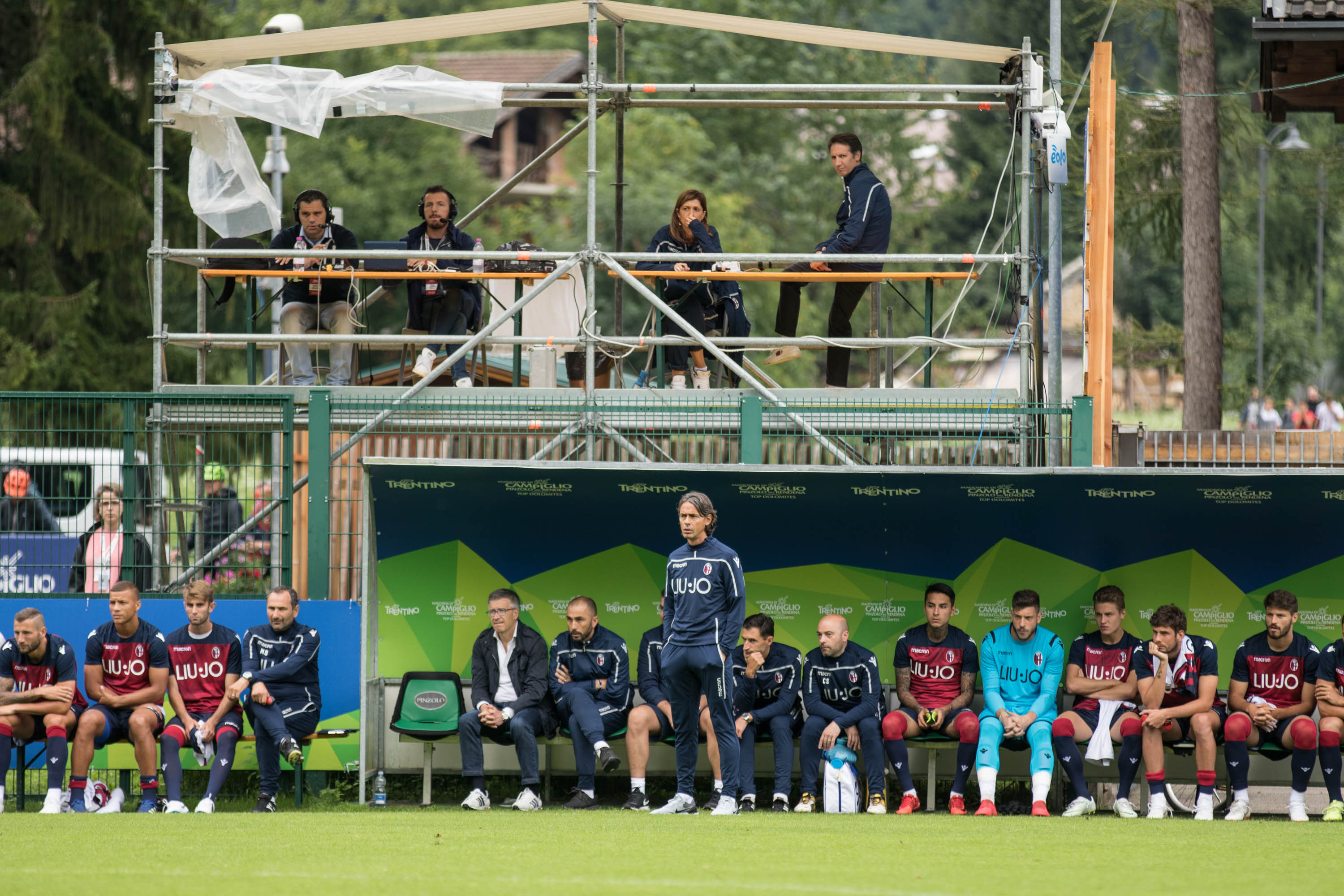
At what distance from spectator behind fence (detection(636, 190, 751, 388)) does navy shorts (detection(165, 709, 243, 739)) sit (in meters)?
4.14

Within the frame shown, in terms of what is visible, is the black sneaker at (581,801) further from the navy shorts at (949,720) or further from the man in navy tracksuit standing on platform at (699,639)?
the navy shorts at (949,720)

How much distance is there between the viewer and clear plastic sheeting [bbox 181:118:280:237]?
38.5 ft

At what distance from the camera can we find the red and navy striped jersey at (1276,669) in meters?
10.1

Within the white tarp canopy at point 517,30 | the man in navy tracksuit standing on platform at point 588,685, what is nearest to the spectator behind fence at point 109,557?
the man in navy tracksuit standing on platform at point 588,685

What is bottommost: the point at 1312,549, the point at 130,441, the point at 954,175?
the point at 1312,549

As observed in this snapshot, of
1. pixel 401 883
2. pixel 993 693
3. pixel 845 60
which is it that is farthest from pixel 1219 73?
pixel 401 883

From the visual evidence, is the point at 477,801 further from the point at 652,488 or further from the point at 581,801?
the point at 652,488

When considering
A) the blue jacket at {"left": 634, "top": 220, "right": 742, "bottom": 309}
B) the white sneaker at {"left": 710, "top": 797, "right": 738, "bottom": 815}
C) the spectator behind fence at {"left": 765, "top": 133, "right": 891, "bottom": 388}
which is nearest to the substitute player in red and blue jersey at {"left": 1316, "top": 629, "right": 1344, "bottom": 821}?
the white sneaker at {"left": 710, "top": 797, "right": 738, "bottom": 815}

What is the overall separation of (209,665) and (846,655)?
4191mm

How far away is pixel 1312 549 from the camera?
427 inches

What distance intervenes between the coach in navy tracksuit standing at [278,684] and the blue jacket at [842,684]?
10.7 ft

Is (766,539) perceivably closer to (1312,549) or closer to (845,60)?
(1312,549)

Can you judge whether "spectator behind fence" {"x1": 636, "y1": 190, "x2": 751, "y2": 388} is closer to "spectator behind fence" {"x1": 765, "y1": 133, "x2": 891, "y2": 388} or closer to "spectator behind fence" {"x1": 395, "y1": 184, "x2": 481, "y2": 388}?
"spectator behind fence" {"x1": 765, "y1": 133, "x2": 891, "y2": 388}

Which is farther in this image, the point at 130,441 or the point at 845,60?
the point at 845,60
